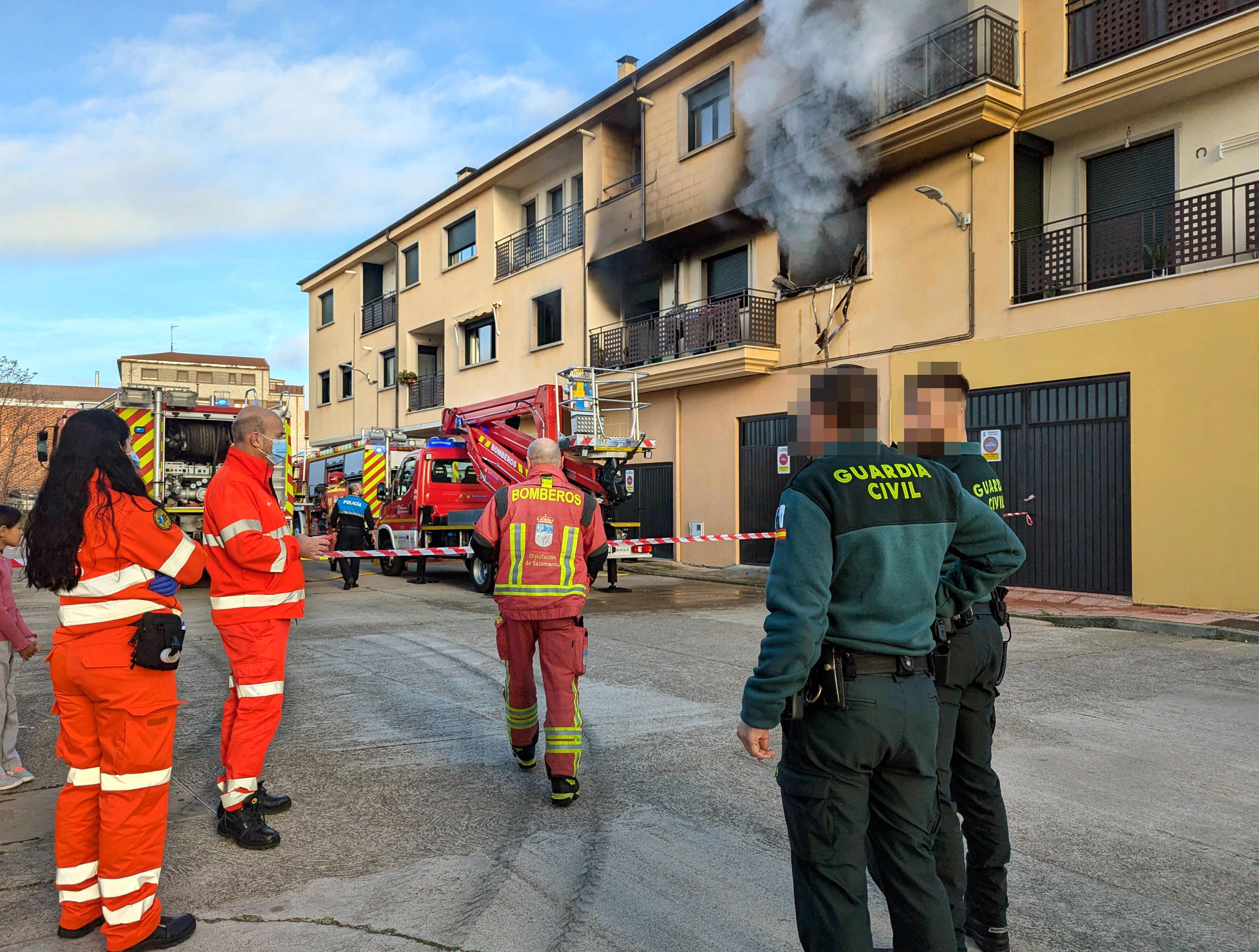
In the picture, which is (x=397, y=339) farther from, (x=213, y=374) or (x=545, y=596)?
(x=213, y=374)

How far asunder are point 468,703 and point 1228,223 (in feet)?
36.8

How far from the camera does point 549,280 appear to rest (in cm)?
2306

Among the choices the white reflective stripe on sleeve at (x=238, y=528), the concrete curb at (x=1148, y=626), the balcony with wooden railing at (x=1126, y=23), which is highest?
the balcony with wooden railing at (x=1126, y=23)

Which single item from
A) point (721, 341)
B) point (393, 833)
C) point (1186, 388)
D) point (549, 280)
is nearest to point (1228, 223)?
point (1186, 388)

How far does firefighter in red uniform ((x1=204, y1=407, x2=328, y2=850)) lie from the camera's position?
393 cm

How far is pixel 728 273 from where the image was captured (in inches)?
757

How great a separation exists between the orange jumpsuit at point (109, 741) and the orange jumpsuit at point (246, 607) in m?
0.76

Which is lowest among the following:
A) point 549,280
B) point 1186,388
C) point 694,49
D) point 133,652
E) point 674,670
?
point 674,670

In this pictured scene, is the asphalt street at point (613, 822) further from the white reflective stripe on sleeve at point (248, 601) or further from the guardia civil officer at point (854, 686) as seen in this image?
the white reflective stripe on sleeve at point (248, 601)

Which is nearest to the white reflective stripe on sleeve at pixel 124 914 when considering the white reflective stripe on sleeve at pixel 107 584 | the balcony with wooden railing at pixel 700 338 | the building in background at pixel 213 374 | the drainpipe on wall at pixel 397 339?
the white reflective stripe on sleeve at pixel 107 584

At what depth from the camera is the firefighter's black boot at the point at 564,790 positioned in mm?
4348

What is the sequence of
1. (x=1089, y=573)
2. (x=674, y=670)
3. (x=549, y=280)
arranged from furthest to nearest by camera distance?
(x=549, y=280), (x=1089, y=573), (x=674, y=670)

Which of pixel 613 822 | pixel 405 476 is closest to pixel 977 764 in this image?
pixel 613 822

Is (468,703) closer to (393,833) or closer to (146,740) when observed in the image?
(393,833)
